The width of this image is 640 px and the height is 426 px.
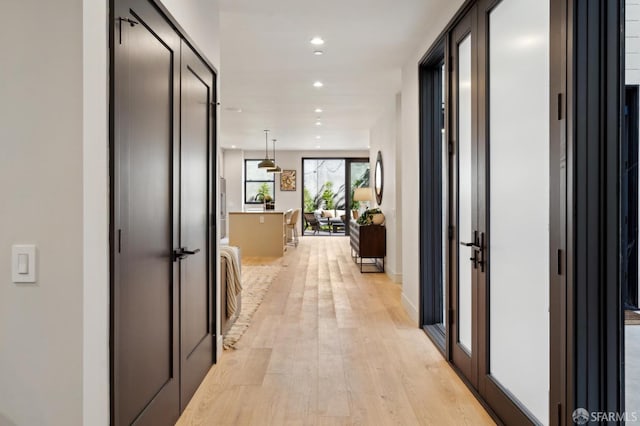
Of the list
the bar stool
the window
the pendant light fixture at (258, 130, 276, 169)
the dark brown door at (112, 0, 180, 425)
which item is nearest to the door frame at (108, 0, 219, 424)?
the dark brown door at (112, 0, 180, 425)

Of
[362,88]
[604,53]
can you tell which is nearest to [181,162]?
[604,53]

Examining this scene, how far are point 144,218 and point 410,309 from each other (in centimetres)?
333

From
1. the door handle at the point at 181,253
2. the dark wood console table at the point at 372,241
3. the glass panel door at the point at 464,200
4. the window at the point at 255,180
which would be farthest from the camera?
the window at the point at 255,180

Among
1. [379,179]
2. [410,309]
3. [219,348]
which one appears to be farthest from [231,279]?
[379,179]

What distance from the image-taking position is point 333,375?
3.08 m

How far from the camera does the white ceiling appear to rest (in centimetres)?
356

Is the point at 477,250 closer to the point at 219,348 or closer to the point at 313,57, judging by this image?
the point at 219,348

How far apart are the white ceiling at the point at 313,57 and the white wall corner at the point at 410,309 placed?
255 centimetres

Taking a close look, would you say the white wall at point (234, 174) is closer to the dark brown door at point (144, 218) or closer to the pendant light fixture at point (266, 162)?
the pendant light fixture at point (266, 162)

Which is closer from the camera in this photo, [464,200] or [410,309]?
[464,200]

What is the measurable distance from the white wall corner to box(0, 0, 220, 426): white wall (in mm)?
3388
